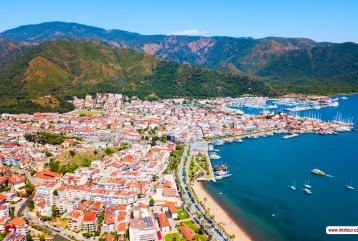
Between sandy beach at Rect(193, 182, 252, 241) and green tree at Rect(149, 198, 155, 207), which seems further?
green tree at Rect(149, 198, 155, 207)

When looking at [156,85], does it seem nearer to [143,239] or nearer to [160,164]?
[160,164]

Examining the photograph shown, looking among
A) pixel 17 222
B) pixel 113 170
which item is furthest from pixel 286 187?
pixel 17 222

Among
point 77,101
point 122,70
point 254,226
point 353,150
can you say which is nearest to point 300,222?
point 254,226

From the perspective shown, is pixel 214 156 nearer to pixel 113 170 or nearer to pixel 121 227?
pixel 113 170

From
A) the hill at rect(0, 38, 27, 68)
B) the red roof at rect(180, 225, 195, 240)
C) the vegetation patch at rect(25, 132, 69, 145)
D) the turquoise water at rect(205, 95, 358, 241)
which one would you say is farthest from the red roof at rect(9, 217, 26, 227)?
the hill at rect(0, 38, 27, 68)

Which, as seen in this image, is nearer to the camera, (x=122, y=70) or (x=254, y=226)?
(x=254, y=226)

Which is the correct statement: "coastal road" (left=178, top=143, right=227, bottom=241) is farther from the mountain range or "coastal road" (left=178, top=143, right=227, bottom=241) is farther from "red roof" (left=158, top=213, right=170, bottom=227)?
the mountain range

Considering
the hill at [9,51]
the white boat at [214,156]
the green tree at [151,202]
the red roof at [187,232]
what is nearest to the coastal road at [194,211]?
the red roof at [187,232]
